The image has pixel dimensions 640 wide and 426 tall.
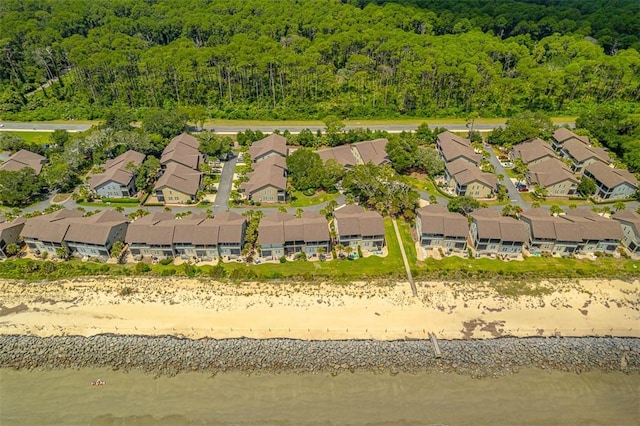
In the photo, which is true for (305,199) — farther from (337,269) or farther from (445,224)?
(445,224)

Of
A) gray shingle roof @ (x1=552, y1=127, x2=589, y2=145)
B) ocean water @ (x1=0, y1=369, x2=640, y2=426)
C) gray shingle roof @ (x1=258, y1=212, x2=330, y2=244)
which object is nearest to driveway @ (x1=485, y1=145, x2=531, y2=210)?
gray shingle roof @ (x1=552, y1=127, x2=589, y2=145)

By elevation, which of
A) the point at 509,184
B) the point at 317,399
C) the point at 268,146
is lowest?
the point at 317,399

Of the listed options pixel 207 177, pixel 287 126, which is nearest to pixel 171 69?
pixel 287 126

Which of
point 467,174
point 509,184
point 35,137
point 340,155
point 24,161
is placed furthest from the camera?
point 35,137

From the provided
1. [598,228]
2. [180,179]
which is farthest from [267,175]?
[598,228]

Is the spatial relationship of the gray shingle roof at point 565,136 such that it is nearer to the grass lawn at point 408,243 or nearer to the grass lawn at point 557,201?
the grass lawn at point 557,201

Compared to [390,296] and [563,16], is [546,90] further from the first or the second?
[390,296]

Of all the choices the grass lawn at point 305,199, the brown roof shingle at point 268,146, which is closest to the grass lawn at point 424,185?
the grass lawn at point 305,199
